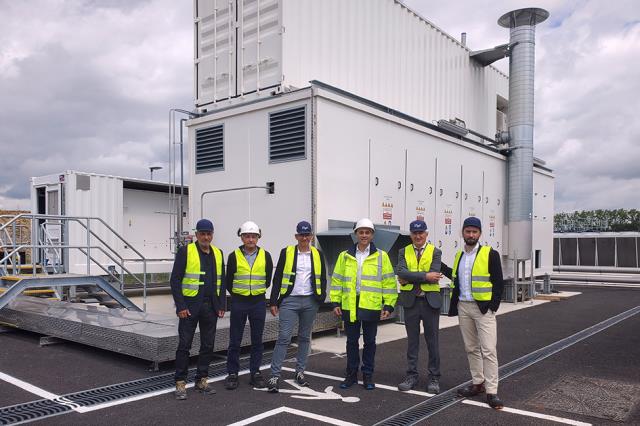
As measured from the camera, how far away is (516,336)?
28.4 ft

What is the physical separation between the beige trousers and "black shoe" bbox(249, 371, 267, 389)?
2189 millimetres

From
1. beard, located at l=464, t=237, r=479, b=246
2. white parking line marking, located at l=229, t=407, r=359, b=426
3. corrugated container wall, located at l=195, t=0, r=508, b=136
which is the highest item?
corrugated container wall, located at l=195, t=0, r=508, b=136

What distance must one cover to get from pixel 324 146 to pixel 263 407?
4.36 m

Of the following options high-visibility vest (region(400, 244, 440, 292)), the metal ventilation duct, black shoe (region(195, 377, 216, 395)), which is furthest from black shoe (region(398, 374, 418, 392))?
the metal ventilation duct

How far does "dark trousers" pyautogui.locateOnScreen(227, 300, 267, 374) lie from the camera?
5391 mm

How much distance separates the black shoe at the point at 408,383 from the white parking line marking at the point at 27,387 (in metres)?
3.46

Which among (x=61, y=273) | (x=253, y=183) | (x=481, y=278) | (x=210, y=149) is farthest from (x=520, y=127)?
(x=61, y=273)

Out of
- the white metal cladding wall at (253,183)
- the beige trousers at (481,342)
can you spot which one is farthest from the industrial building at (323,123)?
the beige trousers at (481,342)

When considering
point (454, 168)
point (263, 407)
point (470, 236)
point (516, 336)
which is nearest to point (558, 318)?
point (516, 336)

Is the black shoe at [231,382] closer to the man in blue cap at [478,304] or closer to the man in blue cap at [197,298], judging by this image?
the man in blue cap at [197,298]

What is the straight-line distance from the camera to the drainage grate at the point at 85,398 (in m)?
4.47

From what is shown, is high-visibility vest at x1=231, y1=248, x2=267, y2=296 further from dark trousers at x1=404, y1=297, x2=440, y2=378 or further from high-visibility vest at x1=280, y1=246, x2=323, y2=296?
dark trousers at x1=404, y1=297, x2=440, y2=378

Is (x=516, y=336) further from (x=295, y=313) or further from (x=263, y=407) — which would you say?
(x=263, y=407)

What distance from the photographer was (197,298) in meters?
5.16
